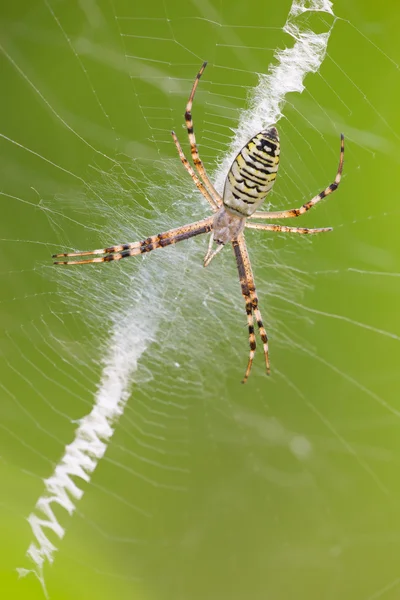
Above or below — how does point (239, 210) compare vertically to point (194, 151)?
below

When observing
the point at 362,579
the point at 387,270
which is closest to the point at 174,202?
the point at 387,270

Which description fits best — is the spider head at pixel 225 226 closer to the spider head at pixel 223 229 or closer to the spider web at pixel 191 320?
the spider head at pixel 223 229

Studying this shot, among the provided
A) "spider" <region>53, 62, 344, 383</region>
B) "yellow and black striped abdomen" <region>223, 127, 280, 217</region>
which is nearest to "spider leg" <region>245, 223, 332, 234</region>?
"spider" <region>53, 62, 344, 383</region>

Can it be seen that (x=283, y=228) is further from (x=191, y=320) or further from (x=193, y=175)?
(x=191, y=320)

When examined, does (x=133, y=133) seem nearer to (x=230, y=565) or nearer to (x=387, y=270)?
(x=387, y=270)

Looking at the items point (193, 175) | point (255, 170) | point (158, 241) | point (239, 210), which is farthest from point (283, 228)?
point (255, 170)

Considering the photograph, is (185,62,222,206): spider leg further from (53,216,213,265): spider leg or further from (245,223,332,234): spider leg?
(53,216,213,265): spider leg
